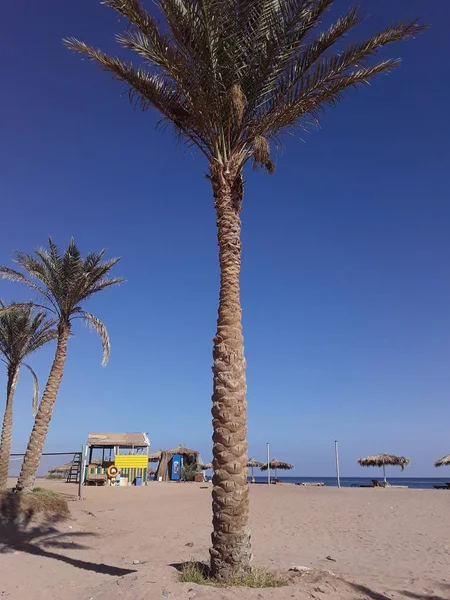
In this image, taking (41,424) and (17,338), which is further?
(17,338)

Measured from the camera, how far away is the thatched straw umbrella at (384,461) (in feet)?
131

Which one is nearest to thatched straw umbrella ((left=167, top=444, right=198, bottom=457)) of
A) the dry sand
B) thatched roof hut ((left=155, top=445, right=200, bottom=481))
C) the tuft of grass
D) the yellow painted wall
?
thatched roof hut ((left=155, top=445, right=200, bottom=481))

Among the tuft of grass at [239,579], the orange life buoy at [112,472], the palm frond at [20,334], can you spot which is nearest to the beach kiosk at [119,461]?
the orange life buoy at [112,472]

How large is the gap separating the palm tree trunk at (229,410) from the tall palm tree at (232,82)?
0.05ft

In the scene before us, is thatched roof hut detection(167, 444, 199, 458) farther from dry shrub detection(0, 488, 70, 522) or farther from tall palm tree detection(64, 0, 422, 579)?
tall palm tree detection(64, 0, 422, 579)

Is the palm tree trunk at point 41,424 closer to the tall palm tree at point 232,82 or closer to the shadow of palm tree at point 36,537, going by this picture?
the shadow of palm tree at point 36,537

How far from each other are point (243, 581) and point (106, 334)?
11796mm

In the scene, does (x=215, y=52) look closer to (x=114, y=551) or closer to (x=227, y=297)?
(x=227, y=297)

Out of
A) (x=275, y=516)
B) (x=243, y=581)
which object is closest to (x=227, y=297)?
(x=243, y=581)

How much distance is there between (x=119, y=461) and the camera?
28891 mm

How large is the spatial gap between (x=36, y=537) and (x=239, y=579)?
A: 763cm

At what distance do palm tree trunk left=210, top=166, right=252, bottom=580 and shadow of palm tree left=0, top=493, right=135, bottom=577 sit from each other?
2713mm

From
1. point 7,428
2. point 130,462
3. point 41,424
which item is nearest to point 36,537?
point 41,424

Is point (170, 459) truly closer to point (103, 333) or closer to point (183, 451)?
point (183, 451)
